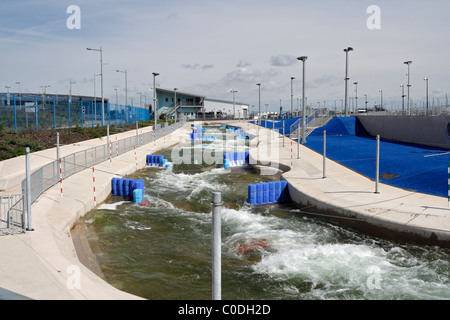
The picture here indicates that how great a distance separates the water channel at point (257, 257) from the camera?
9898mm

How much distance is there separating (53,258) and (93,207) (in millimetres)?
8128

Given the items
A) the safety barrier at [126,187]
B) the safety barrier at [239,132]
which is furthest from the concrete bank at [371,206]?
the safety barrier at [239,132]

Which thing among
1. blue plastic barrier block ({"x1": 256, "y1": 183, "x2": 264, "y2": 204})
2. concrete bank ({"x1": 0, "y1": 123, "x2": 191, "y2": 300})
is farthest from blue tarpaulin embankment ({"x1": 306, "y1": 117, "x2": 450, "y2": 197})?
concrete bank ({"x1": 0, "y1": 123, "x2": 191, "y2": 300})

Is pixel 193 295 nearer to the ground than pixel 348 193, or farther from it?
nearer to the ground

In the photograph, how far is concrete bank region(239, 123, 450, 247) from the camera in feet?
40.9

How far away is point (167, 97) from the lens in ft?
373

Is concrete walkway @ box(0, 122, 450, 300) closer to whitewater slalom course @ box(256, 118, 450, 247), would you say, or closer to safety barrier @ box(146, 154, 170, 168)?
whitewater slalom course @ box(256, 118, 450, 247)

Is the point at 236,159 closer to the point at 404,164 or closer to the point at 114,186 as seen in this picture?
the point at 114,186

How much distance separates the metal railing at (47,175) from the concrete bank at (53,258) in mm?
396

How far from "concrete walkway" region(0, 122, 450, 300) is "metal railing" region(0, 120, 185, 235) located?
0.41 metres

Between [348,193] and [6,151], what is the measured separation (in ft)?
69.1
